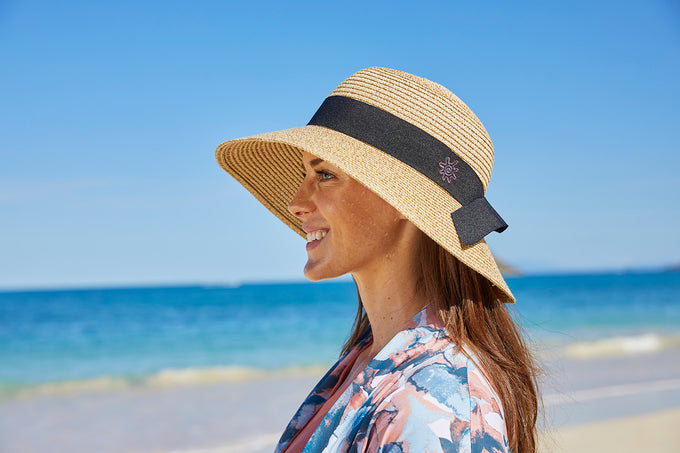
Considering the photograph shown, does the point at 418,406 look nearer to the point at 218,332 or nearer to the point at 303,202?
the point at 303,202

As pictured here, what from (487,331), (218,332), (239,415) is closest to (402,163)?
(487,331)

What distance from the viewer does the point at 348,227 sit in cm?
160

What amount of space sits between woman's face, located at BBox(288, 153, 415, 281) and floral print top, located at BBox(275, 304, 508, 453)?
27cm

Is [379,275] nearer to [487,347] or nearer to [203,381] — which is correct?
[487,347]

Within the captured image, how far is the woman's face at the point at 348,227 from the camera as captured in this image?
1.60 meters

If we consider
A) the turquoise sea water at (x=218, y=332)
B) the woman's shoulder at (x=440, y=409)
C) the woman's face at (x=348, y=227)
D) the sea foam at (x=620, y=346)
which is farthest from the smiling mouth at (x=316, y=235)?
the sea foam at (x=620, y=346)

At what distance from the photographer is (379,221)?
5.25ft

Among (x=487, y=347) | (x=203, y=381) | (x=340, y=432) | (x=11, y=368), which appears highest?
(x=487, y=347)

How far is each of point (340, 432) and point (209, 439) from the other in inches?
227

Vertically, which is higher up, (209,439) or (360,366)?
(360,366)

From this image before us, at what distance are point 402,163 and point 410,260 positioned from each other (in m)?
0.28

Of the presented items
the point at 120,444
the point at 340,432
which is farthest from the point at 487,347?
the point at 120,444

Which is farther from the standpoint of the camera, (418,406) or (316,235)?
(316,235)

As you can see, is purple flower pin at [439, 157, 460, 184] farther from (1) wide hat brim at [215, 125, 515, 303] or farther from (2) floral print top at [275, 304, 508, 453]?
(2) floral print top at [275, 304, 508, 453]
